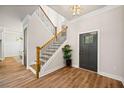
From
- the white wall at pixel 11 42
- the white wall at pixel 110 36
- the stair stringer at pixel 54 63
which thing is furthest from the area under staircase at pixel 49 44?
the white wall at pixel 11 42

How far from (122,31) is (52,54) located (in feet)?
10.4

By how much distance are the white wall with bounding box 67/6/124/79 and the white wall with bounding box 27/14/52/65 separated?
2.88m

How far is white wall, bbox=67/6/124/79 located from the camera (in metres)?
3.82

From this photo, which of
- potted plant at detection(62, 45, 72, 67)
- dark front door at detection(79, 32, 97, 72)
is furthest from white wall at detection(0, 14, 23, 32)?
dark front door at detection(79, 32, 97, 72)

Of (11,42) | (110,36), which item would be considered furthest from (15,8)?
(11,42)

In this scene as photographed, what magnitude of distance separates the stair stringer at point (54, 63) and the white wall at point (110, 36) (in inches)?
75.0

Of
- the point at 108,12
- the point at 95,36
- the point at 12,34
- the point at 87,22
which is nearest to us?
the point at 108,12

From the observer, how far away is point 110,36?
4.16 metres

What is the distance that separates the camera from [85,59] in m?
5.43

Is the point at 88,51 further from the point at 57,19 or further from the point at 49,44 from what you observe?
the point at 57,19

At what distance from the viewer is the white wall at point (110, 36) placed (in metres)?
3.82

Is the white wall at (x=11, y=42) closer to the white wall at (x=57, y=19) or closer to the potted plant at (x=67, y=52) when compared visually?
the white wall at (x=57, y=19)

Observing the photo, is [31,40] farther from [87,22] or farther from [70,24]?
[87,22]
